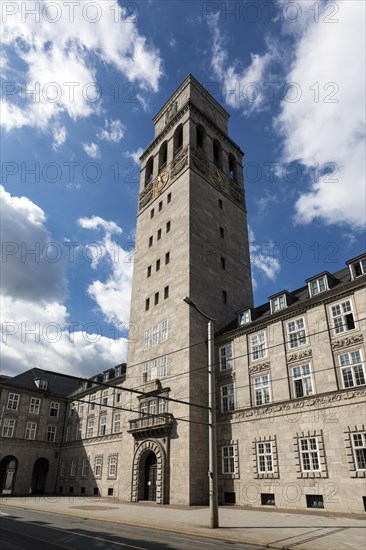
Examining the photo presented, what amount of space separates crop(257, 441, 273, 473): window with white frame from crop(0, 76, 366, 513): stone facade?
0.15 meters

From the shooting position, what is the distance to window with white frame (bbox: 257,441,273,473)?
2906cm

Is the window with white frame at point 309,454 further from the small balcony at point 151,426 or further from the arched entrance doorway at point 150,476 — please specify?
the arched entrance doorway at point 150,476

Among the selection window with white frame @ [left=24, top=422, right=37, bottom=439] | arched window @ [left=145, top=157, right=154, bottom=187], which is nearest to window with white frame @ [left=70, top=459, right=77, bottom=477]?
window with white frame @ [left=24, top=422, right=37, bottom=439]

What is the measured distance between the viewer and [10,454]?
50875 millimetres

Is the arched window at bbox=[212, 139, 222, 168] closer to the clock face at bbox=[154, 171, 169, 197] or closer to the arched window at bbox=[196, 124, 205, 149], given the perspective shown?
the arched window at bbox=[196, 124, 205, 149]

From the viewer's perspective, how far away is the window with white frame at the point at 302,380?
2841cm

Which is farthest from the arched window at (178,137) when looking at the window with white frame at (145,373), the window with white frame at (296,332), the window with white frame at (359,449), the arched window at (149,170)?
the window with white frame at (359,449)

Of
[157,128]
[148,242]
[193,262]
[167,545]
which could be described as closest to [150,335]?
[193,262]

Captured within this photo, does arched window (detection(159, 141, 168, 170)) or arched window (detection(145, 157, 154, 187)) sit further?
arched window (detection(145, 157, 154, 187))

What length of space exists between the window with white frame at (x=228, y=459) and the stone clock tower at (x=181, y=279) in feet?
5.32

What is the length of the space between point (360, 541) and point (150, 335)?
1160 inches

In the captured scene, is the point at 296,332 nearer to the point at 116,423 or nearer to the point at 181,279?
the point at 181,279

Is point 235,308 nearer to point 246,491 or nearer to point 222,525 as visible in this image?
point 246,491

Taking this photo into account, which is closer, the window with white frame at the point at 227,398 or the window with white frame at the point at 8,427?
the window with white frame at the point at 227,398
